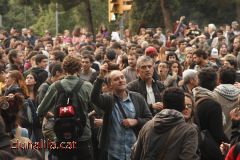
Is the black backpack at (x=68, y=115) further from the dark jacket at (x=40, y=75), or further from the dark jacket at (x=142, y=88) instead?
the dark jacket at (x=40, y=75)

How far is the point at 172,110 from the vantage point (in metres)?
7.58

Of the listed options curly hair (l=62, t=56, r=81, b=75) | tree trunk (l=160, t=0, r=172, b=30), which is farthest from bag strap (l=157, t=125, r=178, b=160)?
tree trunk (l=160, t=0, r=172, b=30)

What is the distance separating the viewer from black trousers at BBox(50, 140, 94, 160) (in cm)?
1002

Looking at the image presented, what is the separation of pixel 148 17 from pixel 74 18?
11599mm

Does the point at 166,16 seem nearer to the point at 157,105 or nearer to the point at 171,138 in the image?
the point at 157,105

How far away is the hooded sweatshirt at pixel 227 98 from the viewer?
32.2 feet

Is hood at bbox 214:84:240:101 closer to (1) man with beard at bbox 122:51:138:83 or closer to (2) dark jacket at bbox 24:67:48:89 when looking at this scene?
(2) dark jacket at bbox 24:67:48:89

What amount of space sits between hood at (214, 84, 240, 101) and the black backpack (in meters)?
1.82

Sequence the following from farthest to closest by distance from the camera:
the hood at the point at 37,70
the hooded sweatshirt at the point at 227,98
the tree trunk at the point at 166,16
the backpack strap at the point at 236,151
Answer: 1. the tree trunk at the point at 166,16
2. the hood at the point at 37,70
3. the hooded sweatshirt at the point at 227,98
4. the backpack strap at the point at 236,151

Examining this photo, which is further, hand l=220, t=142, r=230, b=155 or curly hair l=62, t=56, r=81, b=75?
curly hair l=62, t=56, r=81, b=75

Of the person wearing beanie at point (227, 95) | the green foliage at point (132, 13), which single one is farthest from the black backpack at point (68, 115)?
the green foliage at point (132, 13)

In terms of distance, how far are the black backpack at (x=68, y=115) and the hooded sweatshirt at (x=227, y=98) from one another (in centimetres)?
180

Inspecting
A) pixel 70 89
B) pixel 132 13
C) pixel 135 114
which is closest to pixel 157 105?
pixel 135 114

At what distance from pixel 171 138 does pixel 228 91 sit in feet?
8.47
